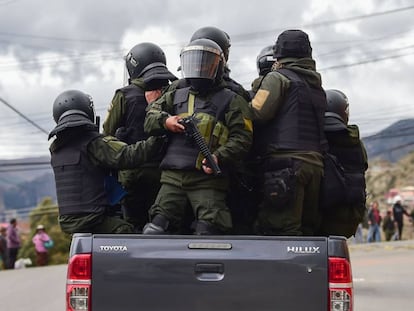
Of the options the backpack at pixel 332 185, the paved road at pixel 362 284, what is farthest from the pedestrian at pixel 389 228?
the backpack at pixel 332 185

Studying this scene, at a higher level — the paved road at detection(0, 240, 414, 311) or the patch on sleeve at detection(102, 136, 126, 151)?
the paved road at detection(0, 240, 414, 311)

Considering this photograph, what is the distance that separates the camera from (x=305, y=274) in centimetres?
526

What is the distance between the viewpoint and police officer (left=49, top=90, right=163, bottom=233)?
658 centimetres

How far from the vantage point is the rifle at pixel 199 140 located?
6047mm

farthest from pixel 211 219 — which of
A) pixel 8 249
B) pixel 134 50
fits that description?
pixel 8 249

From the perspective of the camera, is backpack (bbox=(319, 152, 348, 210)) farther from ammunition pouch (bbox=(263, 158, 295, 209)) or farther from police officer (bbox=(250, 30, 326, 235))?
ammunition pouch (bbox=(263, 158, 295, 209))

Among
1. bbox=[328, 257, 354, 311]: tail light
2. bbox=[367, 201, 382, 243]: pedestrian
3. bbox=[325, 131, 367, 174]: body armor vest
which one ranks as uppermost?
bbox=[367, 201, 382, 243]: pedestrian

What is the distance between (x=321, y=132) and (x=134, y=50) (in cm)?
201

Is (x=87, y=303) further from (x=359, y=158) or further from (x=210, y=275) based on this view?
(x=359, y=158)


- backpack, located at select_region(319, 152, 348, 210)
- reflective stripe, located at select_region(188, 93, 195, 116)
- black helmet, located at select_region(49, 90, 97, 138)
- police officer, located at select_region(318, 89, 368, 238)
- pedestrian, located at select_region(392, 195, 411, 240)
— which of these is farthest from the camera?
pedestrian, located at select_region(392, 195, 411, 240)

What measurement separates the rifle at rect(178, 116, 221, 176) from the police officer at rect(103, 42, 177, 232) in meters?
1.09

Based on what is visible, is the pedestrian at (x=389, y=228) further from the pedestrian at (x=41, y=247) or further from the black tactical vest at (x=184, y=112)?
the black tactical vest at (x=184, y=112)

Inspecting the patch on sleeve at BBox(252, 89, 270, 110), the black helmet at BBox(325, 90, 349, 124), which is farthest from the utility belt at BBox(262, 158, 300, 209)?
the black helmet at BBox(325, 90, 349, 124)

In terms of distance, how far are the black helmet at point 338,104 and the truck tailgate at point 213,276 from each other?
2.37 meters
